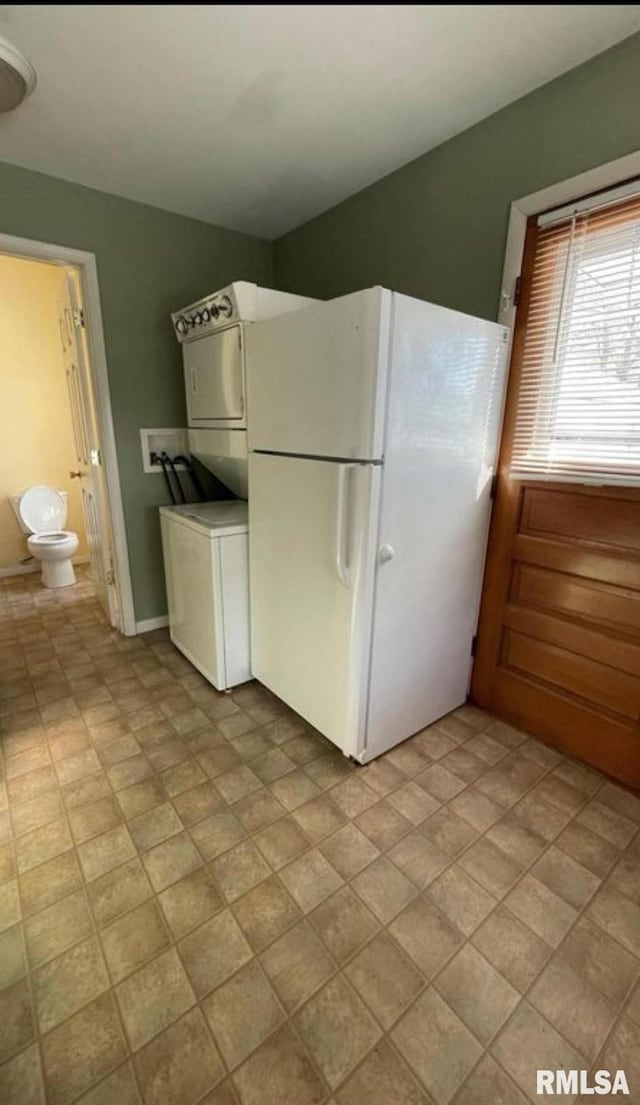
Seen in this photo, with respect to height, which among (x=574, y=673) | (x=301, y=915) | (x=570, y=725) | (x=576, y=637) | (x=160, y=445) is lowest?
(x=301, y=915)

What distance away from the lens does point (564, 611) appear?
1.80 m

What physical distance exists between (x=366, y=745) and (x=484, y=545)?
1.01 meters

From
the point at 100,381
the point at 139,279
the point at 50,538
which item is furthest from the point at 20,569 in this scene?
the point at 139,279

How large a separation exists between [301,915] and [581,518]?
A: 5.30ft

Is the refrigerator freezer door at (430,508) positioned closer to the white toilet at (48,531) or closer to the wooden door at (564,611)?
the wooden door at (564,611)

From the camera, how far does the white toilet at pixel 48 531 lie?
11.4 feet

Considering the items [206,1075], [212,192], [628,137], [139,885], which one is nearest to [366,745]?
[139,885]

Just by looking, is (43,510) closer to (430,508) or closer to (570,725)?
(430,508)

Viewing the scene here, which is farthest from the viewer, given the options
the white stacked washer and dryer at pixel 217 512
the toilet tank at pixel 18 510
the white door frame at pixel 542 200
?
the toilet tank at pixel 18 510

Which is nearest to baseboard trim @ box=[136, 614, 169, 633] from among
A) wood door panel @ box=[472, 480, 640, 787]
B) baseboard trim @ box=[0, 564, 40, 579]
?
baseboard trim @ box=[0, 564, 40, 579]

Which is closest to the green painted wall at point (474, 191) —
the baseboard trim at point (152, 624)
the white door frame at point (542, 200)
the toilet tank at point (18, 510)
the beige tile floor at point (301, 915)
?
the white door frame at point (542, 200)

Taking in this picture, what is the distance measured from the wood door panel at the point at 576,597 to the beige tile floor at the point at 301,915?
0.63 meters

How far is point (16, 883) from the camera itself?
1307mm

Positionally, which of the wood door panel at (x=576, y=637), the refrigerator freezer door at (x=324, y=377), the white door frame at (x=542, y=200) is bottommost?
the wood door panel at (x=576, y=637)
